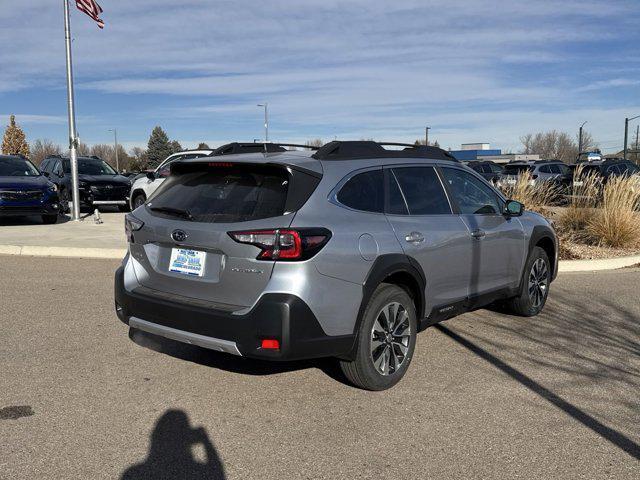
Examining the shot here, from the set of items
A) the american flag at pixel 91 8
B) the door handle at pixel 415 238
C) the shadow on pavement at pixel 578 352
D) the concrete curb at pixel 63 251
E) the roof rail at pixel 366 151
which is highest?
the american flag at pixel 91 8

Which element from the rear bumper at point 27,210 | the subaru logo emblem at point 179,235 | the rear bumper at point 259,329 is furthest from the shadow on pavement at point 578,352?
the rear bumper at point 27,210

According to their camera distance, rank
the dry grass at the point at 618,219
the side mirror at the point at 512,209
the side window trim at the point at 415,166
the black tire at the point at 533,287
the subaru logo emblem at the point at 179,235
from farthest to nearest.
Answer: the dry grass at the point at 618,219 → the black tire at the point at 533,287 → the side mirror at the point at 512,209 → the side window trim at the point at 415,166 → the subaru logo emblem at the point at 179,235

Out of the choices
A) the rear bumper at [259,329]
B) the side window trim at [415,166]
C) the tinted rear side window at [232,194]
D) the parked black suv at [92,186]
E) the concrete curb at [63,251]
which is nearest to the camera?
the rear bumper at [259,329]

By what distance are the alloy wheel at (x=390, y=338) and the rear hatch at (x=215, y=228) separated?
1046mm

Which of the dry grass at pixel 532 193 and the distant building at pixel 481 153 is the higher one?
the distant building at pixel 481 153

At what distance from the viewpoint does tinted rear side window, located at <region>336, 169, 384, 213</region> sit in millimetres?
4270

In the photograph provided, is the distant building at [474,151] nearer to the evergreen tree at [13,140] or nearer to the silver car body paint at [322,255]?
the evergreen tree at [13,140]

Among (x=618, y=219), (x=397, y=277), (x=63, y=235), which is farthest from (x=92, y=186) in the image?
(x=397, y=277)

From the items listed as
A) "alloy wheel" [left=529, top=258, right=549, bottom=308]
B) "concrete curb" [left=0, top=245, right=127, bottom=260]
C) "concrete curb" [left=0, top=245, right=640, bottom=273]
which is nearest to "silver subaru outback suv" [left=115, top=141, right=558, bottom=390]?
"alloy wheel" [left=529, top=258, right=549, bottom=308]

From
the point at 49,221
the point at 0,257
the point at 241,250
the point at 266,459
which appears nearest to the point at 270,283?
the point at 241,250

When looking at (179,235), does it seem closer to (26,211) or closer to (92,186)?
(26,211)

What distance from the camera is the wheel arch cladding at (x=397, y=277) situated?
4117 mm

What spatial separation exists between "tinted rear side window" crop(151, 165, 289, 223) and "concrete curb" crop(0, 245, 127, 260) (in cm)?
604

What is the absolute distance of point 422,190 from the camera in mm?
5047
